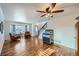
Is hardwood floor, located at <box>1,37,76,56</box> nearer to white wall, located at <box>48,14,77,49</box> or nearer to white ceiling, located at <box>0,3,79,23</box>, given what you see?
Result: white wall, located at <box>48,14,77,49</box>

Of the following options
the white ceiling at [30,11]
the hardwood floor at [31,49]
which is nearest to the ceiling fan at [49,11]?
the white ceiling at [30,11]

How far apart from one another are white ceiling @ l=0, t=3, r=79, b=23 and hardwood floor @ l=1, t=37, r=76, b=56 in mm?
459

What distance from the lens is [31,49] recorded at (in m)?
2.64

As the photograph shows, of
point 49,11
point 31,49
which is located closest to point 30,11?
point 49,11

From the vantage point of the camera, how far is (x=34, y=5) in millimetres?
2633

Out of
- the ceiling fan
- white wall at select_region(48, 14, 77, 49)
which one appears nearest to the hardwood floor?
white wall at select_region(48, 14, 77, 49)

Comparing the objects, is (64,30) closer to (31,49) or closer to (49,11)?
(49,11)

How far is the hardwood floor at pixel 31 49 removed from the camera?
2611mm

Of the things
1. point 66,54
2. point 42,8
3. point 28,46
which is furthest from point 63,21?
point 28,46

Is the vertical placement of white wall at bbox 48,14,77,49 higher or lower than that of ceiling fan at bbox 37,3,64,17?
lower

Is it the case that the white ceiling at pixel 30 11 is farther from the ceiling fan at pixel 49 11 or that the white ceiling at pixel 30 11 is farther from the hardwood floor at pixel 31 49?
the hardwood floor at pixel 31 49

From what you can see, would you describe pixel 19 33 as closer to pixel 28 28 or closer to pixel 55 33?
pixel 28 28

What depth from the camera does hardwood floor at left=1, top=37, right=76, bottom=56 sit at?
261cm

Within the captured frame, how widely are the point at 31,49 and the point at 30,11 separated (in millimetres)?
754
